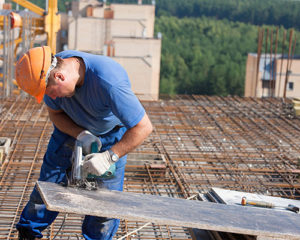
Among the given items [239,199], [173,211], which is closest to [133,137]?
[173,211]

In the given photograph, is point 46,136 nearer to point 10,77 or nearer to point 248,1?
point 10,77

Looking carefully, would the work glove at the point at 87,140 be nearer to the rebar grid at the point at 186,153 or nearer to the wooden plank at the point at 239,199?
the wooden plank at the point at 239,199

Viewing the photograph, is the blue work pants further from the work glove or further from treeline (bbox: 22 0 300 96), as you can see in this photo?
treeline (bbox: 22 0 300 96)

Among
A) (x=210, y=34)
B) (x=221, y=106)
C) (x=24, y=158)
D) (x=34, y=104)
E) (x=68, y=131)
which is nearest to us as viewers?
(x=68, y=131)

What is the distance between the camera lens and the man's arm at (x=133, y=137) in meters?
3.31

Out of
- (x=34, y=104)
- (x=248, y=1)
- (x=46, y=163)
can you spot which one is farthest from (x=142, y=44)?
(x=248, y=1)

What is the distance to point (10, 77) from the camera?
12.4 m

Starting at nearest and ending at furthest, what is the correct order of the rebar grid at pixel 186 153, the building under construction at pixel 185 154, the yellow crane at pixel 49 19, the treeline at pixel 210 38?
1. the building under construction at pixel 185 154
2. the rebar grid at pixel 186 153
3. the yellow crane at pixel 49 19
4. the treeline at pixel 210 38

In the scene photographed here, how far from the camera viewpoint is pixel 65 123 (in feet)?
12.2

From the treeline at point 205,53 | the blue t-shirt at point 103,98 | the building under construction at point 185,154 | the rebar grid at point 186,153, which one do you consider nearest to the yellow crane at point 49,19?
the building under construction at point 185,154

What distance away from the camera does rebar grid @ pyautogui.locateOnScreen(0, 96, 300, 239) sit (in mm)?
5156

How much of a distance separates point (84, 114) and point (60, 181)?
0.62 meters

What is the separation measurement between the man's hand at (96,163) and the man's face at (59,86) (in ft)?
1.58

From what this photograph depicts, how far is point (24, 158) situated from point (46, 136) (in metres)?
1.08
